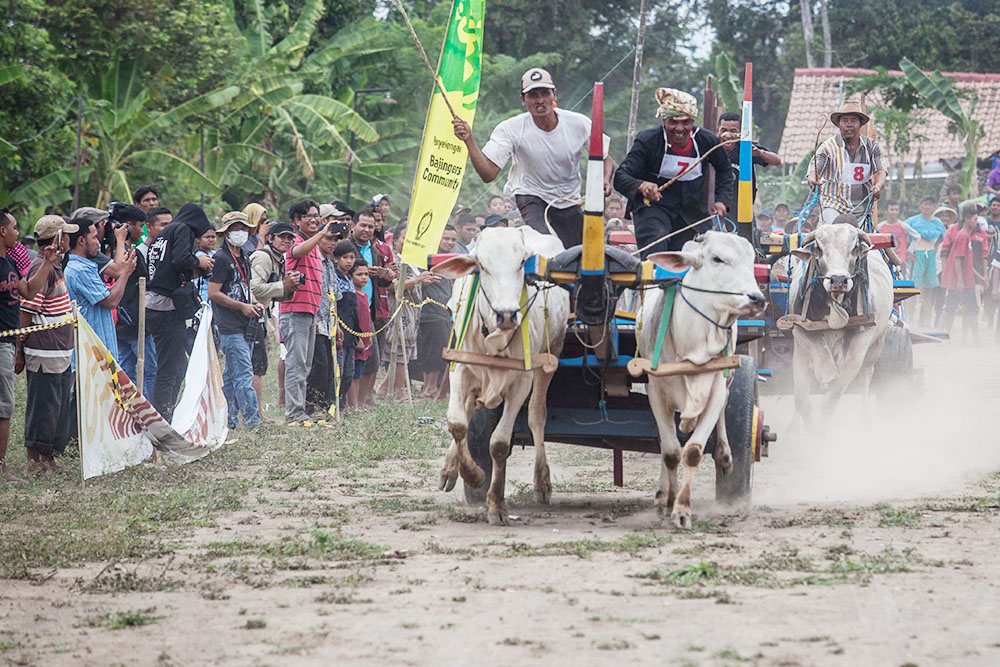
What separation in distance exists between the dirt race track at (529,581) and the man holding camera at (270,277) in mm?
2755

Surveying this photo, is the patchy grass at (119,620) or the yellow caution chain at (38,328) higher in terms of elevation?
the yellow caution chain at (38,328)

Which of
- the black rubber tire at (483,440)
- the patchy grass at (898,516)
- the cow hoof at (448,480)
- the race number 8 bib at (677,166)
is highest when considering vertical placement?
the race number 8 bib at (677,166)

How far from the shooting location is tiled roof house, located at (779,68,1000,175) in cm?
3331

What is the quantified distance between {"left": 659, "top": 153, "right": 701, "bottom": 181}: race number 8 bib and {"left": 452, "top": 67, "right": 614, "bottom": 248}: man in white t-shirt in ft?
1.20

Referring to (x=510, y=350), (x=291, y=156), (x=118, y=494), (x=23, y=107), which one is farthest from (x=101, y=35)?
(x=510, y=350)

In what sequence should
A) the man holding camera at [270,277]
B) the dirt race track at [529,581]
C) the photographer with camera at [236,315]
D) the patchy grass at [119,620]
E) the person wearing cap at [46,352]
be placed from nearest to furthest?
the dirt race track at [529,581] → the patchy grass at [119,620] → the person wearing cap at [46,352] → the photographer with camera at [236,315] → the man holding camera at [270,277]

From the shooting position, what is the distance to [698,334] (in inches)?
310

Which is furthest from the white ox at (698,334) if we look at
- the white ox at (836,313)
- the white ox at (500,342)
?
→ the white ox at (836,313)

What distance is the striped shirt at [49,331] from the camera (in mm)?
9664

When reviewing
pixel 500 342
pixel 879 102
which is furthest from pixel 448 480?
pixel 879 102

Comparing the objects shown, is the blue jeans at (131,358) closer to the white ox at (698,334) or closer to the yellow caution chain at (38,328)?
the yellow caution chain at (38,328)

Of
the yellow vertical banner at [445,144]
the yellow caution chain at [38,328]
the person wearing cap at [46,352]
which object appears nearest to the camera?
the yellow caution chain at [38,328]

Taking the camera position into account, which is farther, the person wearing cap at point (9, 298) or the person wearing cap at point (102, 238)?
the person wearing cap at point (102, 238)

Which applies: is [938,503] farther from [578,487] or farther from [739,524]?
[578,487]
